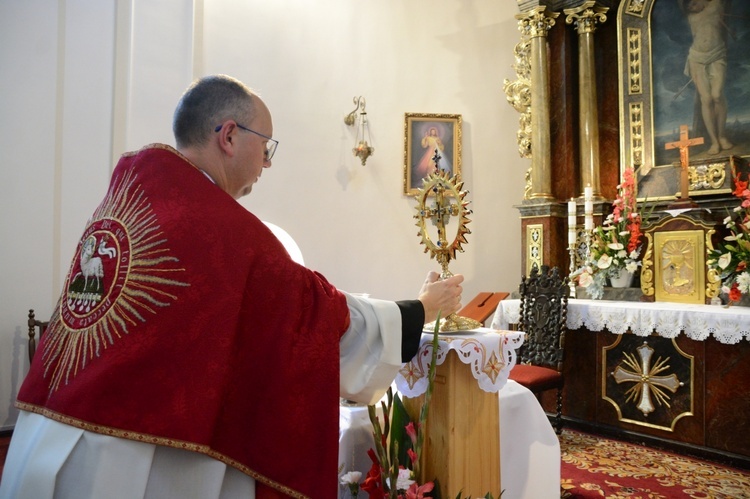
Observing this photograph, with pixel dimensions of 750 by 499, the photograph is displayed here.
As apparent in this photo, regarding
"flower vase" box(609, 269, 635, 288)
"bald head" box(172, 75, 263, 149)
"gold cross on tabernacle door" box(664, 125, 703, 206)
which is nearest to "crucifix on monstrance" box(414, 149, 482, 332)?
"bald head" box(172, 75, 263, 149)

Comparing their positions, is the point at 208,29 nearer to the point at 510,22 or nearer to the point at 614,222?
the point at 510,22

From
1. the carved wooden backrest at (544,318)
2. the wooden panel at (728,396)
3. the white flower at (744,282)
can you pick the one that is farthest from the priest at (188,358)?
the white flower at (744,282)

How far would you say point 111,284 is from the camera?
4.86 ft

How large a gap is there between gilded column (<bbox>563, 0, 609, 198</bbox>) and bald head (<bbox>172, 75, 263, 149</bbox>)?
4.90m

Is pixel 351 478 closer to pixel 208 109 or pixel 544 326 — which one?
pixel 208 109

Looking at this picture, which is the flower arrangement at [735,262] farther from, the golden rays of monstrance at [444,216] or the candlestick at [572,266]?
the golden rays of monstrance at [444,216]

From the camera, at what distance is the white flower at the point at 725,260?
415 centimetres

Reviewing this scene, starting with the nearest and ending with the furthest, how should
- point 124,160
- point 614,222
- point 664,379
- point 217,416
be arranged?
point 217,416, point 124,160, point 664,379, point 614,222

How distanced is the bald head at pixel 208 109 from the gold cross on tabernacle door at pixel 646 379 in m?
3.54

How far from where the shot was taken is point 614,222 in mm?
5242

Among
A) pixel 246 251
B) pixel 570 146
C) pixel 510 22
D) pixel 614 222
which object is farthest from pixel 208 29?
pixel 246 251

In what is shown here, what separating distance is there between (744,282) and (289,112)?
4.51 meters

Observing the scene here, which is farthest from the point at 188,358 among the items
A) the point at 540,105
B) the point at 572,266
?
the point at 540,105

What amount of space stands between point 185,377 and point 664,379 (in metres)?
3.68
